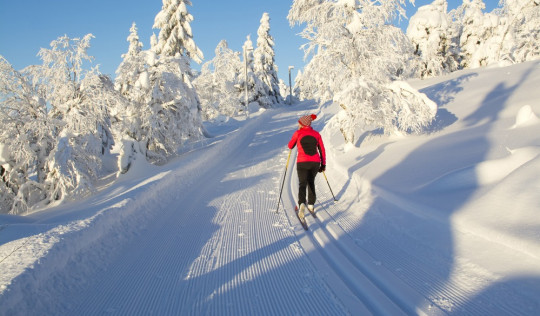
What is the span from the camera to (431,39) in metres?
28.0

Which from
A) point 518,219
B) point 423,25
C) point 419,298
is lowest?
point 419,298

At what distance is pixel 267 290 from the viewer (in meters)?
3.17

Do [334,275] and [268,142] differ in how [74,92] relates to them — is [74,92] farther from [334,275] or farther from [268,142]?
[334,275]

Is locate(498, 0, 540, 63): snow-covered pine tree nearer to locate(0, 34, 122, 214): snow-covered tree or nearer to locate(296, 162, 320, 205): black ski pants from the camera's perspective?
locate(296, 162, 320, 205): black ski pants

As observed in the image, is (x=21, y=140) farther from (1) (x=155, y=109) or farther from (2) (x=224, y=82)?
(2) (x=224, y=82)

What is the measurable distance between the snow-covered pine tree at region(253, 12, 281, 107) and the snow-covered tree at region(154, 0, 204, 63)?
20660 millimetres

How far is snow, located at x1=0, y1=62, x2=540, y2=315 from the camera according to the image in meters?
2.90

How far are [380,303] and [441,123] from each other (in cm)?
975

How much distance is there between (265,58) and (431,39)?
2259 cm

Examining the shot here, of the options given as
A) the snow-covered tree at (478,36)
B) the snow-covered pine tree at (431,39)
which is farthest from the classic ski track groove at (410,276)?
the snow-covered tree at (478,36)

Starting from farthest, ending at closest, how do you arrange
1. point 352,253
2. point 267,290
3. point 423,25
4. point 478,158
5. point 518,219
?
1. point 423,25
2. point 478,158
3. point 352,253
4. point 518,219
5. point 267,290

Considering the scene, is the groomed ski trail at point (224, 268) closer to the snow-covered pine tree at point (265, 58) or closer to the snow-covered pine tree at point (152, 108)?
the snow-covered pine tree at point (152, 108)

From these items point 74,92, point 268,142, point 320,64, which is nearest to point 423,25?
point 268,142

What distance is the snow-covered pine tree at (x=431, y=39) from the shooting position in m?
28.2
